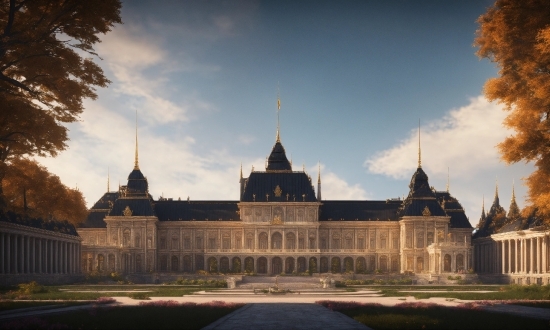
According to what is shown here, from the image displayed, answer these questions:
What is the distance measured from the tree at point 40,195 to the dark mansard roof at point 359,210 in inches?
2666

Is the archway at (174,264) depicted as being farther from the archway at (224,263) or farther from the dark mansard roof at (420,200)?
the dark mansard roof at (420,200)

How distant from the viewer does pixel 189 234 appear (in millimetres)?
102750

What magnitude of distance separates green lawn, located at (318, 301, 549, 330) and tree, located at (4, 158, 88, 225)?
13.8 metres

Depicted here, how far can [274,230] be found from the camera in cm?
10012

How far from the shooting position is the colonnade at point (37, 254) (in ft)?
192

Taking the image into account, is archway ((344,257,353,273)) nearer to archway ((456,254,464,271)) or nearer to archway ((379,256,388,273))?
archway ((379,256,388,273))

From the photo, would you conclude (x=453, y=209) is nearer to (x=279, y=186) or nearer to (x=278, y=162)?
(x=279, y=186)

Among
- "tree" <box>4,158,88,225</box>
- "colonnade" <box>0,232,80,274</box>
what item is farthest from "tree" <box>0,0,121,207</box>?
"colonnade" <box>0,232,80,274</box>

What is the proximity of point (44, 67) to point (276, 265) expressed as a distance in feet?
238

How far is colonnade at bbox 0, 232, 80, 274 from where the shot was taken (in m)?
58.5

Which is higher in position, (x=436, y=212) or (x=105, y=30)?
(x=105, y=30)

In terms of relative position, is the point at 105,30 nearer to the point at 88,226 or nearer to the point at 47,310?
the point at 47,310

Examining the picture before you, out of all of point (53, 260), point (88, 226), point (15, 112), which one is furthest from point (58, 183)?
point (88, 226)

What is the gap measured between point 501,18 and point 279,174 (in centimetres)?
7029
